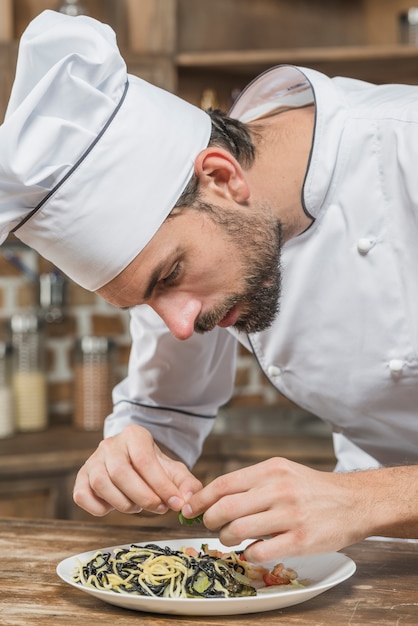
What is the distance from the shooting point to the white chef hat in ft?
4.67

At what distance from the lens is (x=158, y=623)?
121cm

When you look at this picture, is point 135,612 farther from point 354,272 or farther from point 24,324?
point 24,324

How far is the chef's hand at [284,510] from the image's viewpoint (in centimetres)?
128

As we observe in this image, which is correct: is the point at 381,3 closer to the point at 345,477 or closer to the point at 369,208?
the point at 369,208

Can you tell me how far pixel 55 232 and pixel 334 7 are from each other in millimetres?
2451

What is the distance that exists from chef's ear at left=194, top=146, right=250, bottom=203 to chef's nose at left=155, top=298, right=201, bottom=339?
→ 19cm

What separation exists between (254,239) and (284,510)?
0.51m

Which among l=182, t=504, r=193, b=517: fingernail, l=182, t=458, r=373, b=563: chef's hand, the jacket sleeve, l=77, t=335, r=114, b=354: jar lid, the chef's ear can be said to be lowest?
l=77, t=335, r=114, b=354: jar lid

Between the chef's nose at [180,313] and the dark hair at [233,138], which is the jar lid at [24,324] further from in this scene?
the chef's nose at [180,313]

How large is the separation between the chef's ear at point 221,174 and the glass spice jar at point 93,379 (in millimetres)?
1790

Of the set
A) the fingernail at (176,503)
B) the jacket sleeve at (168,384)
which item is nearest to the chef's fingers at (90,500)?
the fingernail at (176,503)

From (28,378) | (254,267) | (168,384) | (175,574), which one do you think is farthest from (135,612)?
(28,378)

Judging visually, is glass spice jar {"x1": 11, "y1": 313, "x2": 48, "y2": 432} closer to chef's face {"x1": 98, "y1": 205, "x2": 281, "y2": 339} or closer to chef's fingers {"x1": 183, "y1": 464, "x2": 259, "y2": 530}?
chef's face {"x1": 98, "y1": 205, "x2": 281, "y2": 339}

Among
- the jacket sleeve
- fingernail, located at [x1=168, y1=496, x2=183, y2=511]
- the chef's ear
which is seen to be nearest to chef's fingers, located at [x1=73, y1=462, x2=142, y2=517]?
fingernail, located at [x1=168, y1=496, x2=183, y2=511]
